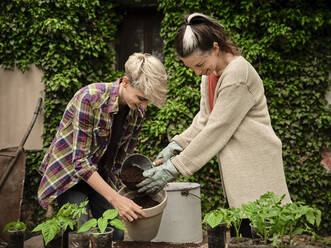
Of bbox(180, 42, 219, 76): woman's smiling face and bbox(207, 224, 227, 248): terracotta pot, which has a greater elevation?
bbox(180, 42, 219, 76): woman's smiling face

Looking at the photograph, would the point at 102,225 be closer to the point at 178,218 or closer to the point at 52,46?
the point at 178,218

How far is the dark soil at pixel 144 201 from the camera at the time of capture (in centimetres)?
201

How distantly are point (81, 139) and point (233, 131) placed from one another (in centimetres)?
75

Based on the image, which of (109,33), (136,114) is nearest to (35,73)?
(109,33)

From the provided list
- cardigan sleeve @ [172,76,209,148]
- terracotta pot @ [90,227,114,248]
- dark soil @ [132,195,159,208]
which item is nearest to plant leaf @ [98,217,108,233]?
terracotta pot @ [90,227,114,248]

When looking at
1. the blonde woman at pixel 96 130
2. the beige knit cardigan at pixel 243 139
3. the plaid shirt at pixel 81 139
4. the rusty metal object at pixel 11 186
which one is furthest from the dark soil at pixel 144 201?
the rusty metal object at pixel 11 186

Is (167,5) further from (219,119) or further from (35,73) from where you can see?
(219,119)

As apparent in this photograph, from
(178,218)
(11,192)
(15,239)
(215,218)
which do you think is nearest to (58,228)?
(15,239)

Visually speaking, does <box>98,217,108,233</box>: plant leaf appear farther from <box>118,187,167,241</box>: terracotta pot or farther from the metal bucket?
the metal bucket

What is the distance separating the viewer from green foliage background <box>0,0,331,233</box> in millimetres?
3979

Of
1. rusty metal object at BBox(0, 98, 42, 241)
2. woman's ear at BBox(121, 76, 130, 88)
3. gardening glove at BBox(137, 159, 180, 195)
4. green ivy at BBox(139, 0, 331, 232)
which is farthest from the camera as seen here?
green ivy at BBox(139, 0, 331, 232)

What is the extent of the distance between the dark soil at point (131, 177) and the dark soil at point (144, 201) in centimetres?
9

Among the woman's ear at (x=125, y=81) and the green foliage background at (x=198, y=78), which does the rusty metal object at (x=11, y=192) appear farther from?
the woman's ear at (x=125, y=81)

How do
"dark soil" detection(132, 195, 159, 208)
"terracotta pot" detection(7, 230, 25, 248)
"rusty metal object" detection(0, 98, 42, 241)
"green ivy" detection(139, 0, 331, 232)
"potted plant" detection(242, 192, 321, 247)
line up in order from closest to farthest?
1. "potted plant" detection(242, 192, 321, 247)
2. "terracotta pot" detection(7, 230, 25, 248)
3. "dark soil" detection(132, 195, 159, 208)
4. "rusty metal object" detection(0, 98, 42, 241)
5. "green ivy" detection(139, 0, 331, 232)
